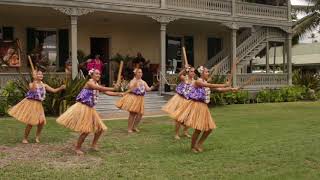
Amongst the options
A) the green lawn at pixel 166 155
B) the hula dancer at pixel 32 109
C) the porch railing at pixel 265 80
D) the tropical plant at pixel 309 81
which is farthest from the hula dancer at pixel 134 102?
the tropical plant at pixel 309 81

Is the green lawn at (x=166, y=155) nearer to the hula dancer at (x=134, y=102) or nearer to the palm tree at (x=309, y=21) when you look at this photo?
the hula dancer at (x=134, y=102)

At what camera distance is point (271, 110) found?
19797 millimetres

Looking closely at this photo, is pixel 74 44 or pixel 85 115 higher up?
Result: pixel 74 44

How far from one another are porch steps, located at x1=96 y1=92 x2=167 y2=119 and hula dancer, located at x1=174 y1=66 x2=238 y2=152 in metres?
7.49

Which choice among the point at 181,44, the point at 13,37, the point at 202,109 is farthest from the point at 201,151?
the point at 181,44

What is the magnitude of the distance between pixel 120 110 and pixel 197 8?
6858 mm

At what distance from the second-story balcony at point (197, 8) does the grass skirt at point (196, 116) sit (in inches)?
404

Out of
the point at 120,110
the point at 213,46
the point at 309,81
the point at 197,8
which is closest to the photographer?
the point at 120,110

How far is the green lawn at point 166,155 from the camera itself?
25.5 feet

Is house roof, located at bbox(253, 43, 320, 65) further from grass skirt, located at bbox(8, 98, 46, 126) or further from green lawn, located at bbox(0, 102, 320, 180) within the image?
grass skirt, located at bbox(8, 98, 46, 126)

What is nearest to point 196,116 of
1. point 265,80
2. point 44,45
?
point 44,45

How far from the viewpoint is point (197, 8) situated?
22.5m

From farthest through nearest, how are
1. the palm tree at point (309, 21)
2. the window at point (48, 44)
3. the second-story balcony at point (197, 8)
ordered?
1. the palm tree at point (309, 21)
2. the window at point (48, 44)
3. the second-story balcony at point (197, 8)

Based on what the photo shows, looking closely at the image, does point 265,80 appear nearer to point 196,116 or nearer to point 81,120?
point 196,116
